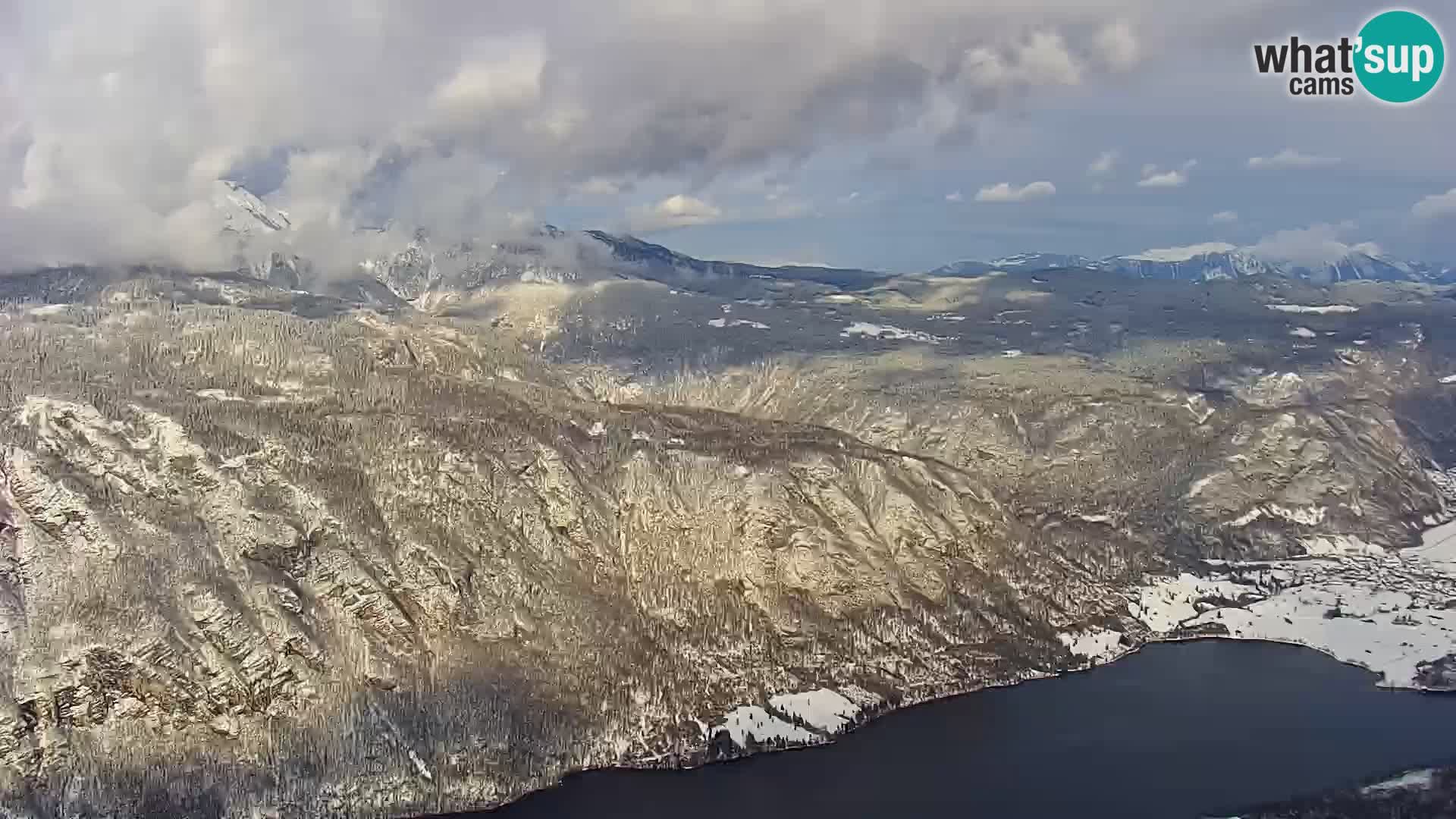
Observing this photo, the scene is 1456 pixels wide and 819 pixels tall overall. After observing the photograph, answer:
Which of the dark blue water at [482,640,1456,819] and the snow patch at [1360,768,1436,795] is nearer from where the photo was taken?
the snow patch at [1360,768,1436,795]

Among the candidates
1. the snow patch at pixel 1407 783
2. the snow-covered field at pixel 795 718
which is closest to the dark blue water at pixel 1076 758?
the snow-covered field at pixel 795 718

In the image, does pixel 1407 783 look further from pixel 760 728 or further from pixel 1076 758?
pixel 760 728

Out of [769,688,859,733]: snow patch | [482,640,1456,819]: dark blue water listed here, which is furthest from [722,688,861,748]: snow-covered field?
[482,640,1456,819]: dark blue water

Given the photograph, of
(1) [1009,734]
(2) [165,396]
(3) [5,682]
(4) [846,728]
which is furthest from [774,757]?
(2) [165,396]

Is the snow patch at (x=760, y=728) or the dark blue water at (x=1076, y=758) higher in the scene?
the snow patch at (x=760, y=728)

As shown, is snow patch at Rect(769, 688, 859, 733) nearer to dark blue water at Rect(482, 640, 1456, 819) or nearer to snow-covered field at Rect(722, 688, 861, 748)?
snow-covered field at Rect(722, 688, 861, 748)

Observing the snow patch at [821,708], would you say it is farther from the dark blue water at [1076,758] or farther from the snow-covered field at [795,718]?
the dark blue water at [1076,758]

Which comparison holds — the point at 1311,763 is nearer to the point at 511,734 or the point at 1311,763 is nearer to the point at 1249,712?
the point at 1249,712

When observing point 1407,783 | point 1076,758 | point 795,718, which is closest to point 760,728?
point 795,718
